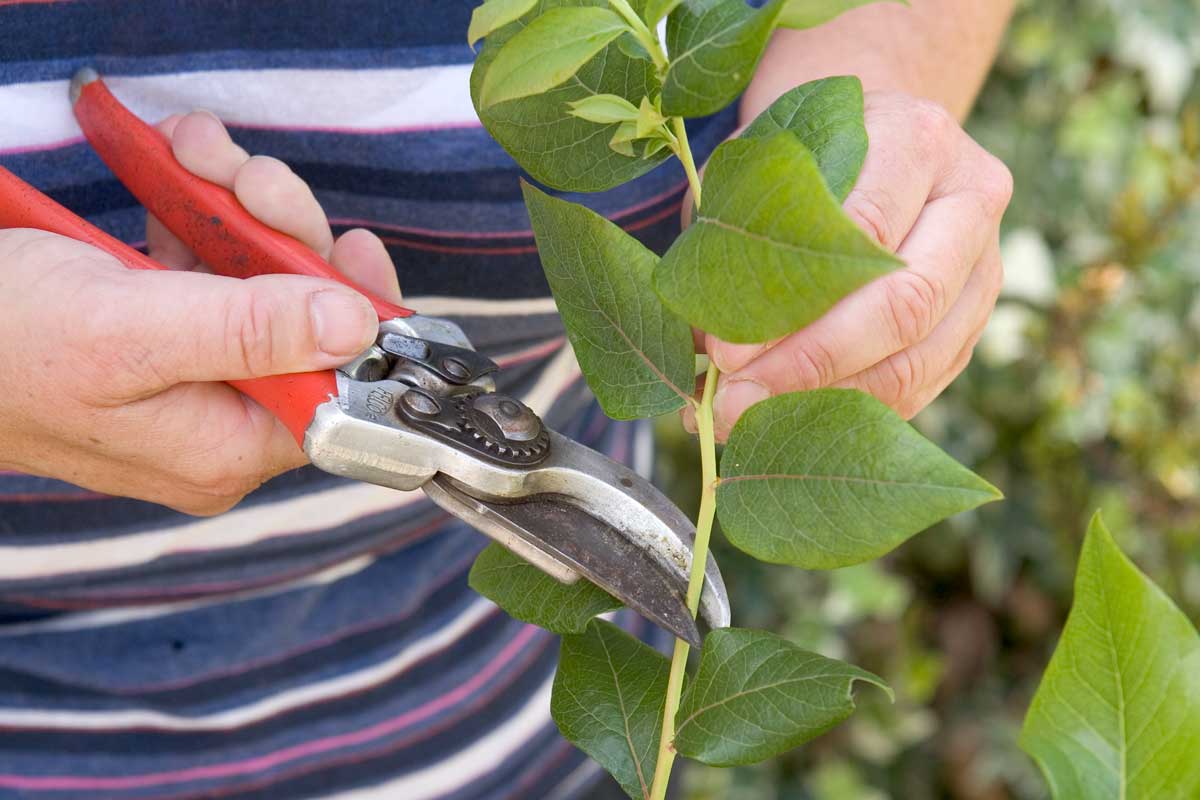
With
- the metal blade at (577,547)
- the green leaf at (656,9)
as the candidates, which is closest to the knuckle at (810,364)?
the metal blade at (577,547)

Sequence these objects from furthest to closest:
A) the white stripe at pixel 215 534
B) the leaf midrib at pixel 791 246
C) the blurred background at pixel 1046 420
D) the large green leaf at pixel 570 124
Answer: the blurred background at pixel 1046 420, the white stripe at pixel 215 534, the large green leaf at pixel 570 124, the leaf midrib at pixel 791 246

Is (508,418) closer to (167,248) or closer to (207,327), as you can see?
(207,327)

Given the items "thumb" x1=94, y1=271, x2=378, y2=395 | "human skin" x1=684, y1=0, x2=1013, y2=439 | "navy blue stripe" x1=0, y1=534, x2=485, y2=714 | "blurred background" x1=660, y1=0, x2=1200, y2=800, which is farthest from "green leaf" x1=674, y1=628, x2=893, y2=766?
"blurred background" x1=660, y1=0, x2=1200, y2=800

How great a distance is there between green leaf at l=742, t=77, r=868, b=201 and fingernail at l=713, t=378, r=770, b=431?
14cm

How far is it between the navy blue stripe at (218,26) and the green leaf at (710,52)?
14.4 inches

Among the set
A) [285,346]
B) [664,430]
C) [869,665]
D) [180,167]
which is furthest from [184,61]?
[869,665]

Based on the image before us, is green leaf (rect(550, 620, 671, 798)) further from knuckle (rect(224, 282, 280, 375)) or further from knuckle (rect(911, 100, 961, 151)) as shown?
knuckle (rect(911, 100, 961, 151))

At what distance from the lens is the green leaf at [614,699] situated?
50 cm

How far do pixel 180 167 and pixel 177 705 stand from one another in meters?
0.37

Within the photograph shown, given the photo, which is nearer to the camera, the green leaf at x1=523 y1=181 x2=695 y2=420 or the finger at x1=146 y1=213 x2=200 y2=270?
the green leaf at x1=523 y1=181 x2=695 y2=420

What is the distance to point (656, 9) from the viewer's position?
0.36m

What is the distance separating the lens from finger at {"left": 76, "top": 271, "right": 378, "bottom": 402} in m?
0.54

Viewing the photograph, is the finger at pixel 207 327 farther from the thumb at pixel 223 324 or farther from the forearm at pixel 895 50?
the forearm at pixel 895 50

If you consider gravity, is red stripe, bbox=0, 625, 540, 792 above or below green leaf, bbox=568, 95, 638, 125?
below
